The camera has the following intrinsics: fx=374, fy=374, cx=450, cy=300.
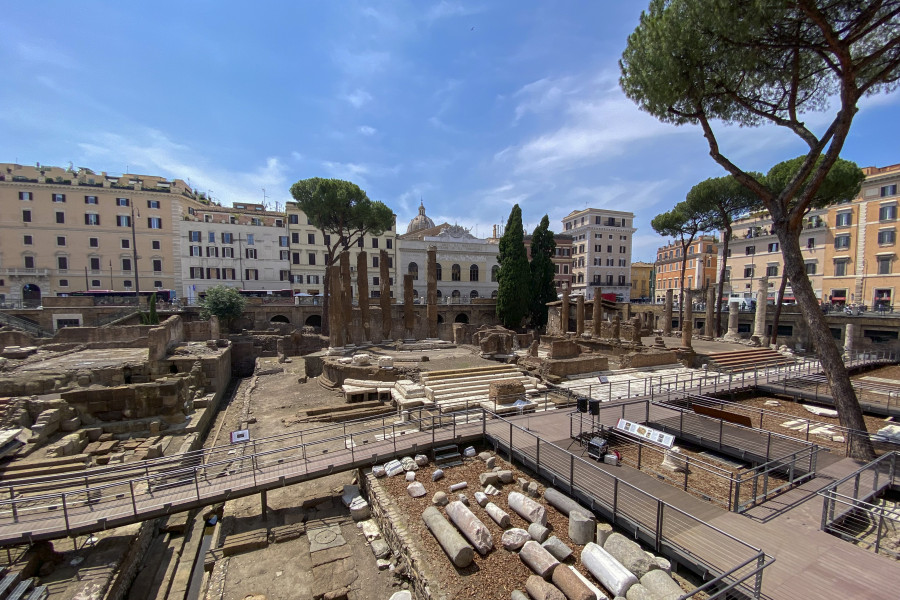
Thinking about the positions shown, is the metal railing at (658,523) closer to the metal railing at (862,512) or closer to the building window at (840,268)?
the metal railing at (862,512)

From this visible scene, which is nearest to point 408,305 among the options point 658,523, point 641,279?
point 658,523

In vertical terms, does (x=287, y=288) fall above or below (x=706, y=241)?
below

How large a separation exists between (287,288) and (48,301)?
21444mm

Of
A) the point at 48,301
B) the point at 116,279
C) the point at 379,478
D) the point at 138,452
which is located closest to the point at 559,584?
the point at 379,478

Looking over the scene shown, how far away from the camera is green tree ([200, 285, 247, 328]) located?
35562 mm

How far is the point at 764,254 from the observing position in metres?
43.8

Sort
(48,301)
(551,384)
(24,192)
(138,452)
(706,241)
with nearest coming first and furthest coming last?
1. (138,452)
2. (551,384)
3. (48,301)
4. (24,192)
5. (706,241)

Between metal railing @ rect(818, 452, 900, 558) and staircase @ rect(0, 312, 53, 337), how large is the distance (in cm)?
4462

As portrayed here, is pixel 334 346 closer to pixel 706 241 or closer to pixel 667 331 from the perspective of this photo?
pixel 667 331

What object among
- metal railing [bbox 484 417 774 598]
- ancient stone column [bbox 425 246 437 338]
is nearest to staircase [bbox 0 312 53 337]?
ancient stone column [bbox 425 246 437 338]

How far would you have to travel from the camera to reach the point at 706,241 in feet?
191

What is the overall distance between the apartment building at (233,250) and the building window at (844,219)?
6127 centimetres

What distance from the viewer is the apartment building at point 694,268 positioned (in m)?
56.7

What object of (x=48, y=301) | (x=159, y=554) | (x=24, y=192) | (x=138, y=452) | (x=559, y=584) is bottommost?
(x=159, y=554)
